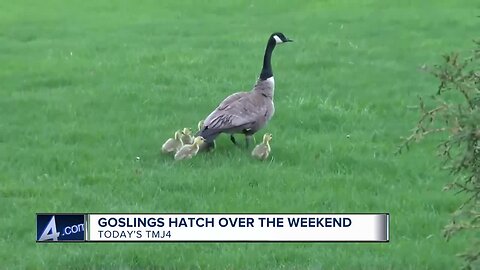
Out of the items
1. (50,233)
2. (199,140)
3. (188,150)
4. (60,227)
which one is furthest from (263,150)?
(50,233)

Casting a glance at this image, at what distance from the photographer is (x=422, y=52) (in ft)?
54.9

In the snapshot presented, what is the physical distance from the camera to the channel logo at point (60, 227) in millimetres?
8016

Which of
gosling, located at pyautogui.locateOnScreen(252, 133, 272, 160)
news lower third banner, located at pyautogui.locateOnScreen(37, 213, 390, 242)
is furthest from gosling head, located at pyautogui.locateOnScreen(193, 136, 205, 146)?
news lower third banner, located at pyautogui.locateOnScreen(37, 213, 390, 242)

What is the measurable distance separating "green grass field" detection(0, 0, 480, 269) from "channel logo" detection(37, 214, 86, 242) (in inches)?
5.7

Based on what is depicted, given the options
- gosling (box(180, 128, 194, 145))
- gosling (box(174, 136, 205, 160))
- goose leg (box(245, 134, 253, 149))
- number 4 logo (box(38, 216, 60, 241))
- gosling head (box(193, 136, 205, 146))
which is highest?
goose leg (box(245, 134, 253, 149))

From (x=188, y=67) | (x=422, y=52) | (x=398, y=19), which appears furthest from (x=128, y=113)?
(x=398, y=19)

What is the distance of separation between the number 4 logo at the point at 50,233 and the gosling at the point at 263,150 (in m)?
2.77

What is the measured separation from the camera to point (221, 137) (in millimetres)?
11250

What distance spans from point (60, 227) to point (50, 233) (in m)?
0.15

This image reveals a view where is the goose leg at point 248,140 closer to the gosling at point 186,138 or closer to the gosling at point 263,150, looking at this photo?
the gosling at point 263,150

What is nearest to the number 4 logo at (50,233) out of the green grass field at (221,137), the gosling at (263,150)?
the green grass field at (221,137)

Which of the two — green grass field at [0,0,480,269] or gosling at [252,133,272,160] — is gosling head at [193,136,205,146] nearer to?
green grass field at [0,0,480,269]

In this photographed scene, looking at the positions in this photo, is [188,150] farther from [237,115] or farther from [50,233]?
[50,233]

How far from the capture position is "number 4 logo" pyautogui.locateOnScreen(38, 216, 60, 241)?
803 centimetres
